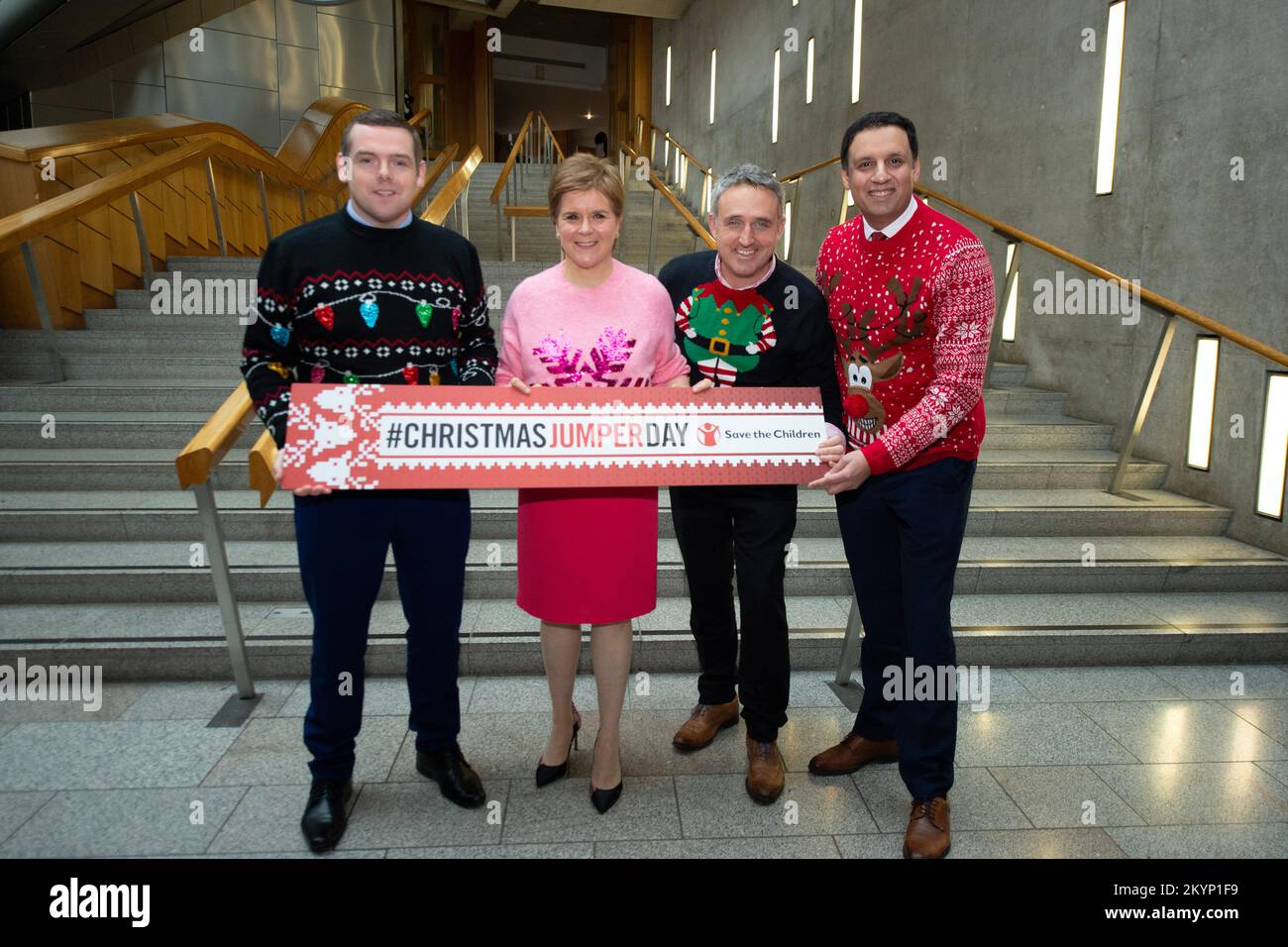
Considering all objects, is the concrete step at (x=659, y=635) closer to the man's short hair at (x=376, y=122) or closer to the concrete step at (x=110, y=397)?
the concrete step at (x=110, y=397)

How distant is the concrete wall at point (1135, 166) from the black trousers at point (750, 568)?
3009 mm

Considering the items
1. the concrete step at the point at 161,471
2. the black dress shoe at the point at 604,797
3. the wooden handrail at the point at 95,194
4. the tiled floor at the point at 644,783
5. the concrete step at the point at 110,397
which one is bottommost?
the tiled floor at the point at 644,783

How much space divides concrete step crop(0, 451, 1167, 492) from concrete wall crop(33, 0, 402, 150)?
818 cm

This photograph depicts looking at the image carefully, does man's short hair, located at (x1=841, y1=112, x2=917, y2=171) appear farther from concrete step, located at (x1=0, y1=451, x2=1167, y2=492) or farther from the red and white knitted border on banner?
concrete step, located at (x1=0, y1=451, x2=1167, y2=492)

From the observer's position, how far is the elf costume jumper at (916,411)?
78.7 inches

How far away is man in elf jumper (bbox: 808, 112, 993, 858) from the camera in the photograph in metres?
2.00

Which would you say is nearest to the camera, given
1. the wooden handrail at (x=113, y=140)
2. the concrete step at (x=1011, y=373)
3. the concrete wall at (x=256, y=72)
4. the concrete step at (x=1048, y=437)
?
the concrete step at (x=1048, y=437)

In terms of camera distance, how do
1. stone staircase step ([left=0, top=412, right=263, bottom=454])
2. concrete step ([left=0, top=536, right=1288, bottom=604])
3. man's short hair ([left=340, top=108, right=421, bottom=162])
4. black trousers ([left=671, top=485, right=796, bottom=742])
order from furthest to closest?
1. stone staircase step ([left=0, top=412, right=263, bottom=454])
2. concrete step ([left=0, top=536, right=1288, bottom=604])
3. black trousers ([left=671, top=485, right=796, bottom=742])
4. man's short hair ([left=340, top=108, right=421, bottom=162])

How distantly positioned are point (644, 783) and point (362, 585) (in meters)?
0.99

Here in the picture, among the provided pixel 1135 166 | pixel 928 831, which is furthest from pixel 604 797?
pixel 1135 166

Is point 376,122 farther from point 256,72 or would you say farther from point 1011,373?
point 256,72

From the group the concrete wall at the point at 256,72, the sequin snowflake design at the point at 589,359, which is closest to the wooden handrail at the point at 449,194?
the sequin snowflake design at the point at 589,359

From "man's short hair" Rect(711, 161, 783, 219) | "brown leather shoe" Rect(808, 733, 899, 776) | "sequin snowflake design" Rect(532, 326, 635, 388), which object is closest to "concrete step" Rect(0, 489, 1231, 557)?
"brown leather shoe" Rect(808, 733, 899, 776)
